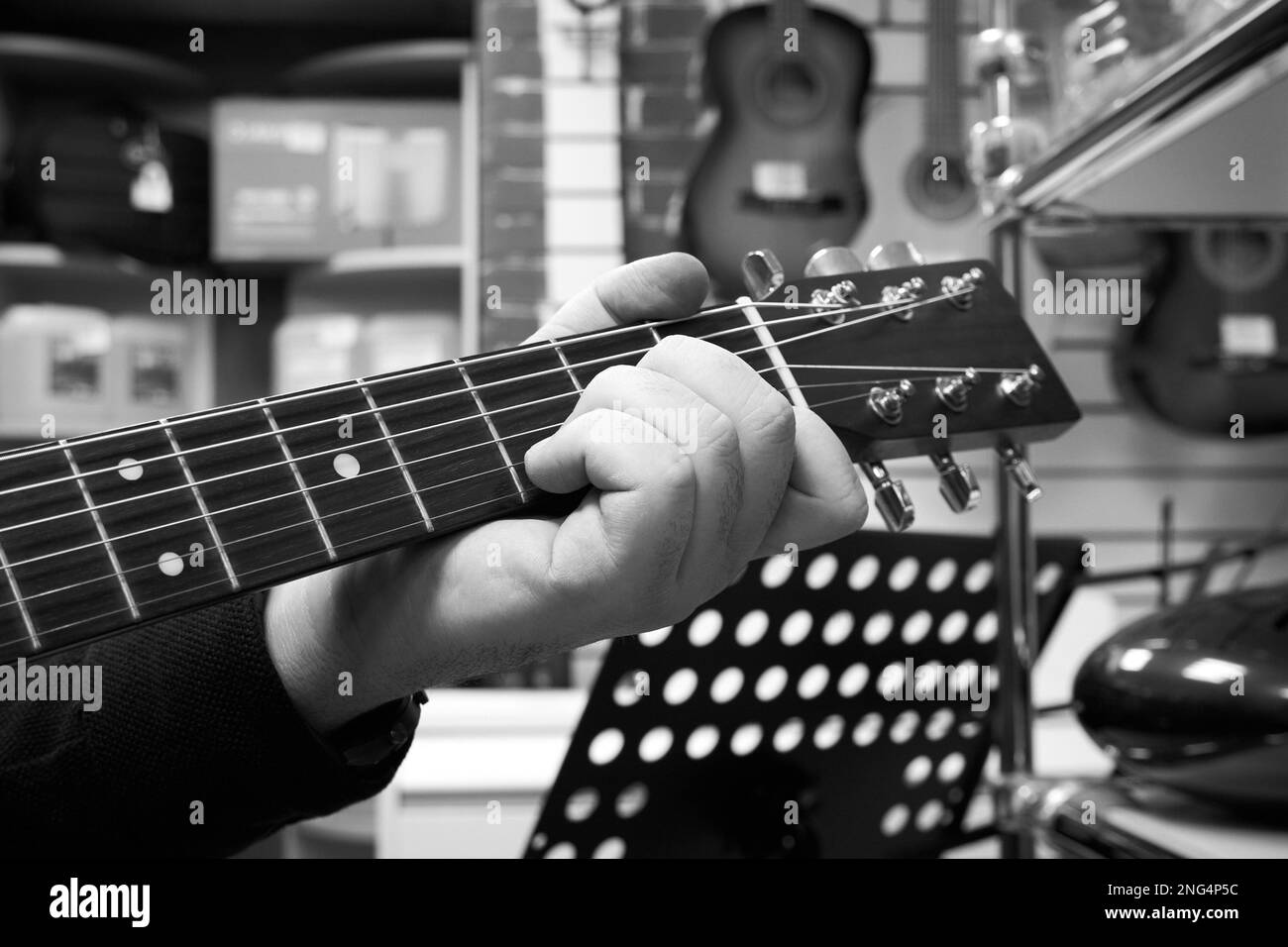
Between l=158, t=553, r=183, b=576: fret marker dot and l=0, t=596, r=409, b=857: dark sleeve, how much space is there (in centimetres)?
10

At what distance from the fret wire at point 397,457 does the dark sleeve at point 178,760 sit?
0.42 feet

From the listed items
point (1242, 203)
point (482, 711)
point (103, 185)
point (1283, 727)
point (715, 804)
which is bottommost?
point (482, 711)

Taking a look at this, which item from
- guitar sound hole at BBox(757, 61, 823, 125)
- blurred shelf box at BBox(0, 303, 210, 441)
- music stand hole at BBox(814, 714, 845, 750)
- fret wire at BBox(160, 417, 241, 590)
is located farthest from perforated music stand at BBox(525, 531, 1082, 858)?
blurred shelf box at BBox(0, 303, 210, 441)

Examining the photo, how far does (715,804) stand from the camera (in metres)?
0.72

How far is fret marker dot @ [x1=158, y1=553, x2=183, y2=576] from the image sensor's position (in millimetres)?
419

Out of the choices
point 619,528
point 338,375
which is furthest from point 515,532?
point 338,375

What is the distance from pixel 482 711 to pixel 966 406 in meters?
1.17

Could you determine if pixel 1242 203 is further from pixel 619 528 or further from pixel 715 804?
pixel 619 528

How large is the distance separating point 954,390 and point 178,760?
40 cm

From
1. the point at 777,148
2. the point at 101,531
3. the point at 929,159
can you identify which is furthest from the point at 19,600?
the point at 929,159

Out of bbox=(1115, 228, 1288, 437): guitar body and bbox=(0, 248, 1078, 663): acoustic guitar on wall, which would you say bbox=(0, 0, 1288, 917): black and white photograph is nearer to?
bbox=(0, 248, 1078, 663): acoustic guitar on wall

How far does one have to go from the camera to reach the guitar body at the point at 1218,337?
1.69 metres

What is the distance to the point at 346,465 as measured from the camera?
447 millimetres

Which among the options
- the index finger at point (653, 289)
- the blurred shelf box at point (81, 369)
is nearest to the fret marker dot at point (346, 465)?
the index finger at point (653, 289)
